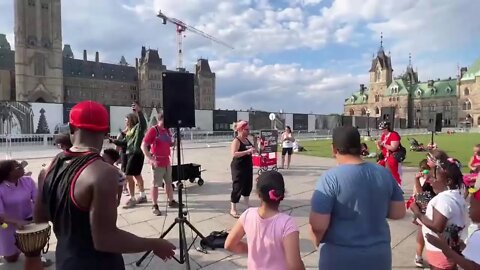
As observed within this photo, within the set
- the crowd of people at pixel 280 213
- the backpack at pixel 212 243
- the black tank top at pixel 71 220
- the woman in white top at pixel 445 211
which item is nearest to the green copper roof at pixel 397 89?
the backpack at pixel 212 243

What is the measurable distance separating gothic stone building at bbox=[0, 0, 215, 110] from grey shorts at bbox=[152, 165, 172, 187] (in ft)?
283

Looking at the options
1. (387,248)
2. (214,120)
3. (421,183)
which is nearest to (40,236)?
(387,248)

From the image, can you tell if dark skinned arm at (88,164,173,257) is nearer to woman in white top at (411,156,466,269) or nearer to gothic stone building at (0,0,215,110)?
woman in white top at (411,156,466,269)

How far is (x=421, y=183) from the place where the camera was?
16.8 feet

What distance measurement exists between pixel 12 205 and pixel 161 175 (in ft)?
9.79

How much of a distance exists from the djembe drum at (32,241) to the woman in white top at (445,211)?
3278mm

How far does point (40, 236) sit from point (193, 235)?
120 inches

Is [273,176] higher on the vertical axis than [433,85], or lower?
lower

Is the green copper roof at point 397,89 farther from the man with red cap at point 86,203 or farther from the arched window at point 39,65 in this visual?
the man with red cap at point 86,203

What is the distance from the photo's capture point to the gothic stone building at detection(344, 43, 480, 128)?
344ft

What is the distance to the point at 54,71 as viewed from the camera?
8419 centimetres

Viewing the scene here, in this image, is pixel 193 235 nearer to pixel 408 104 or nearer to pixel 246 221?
pixel 246 221

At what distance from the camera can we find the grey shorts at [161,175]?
22.6ft

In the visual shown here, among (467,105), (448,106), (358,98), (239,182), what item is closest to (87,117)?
(239,182)
